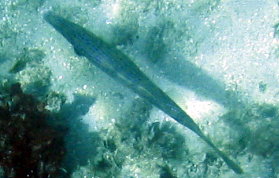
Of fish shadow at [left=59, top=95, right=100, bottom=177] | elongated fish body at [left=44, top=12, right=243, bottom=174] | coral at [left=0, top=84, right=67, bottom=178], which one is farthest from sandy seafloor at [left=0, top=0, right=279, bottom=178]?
elongated fish body at [left=44, top=12, right=243, bottom=174]

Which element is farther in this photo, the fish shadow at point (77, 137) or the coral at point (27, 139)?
the fish shadow at point (77, 137)

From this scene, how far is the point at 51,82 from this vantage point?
22.7 ft

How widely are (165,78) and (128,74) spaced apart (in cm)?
148

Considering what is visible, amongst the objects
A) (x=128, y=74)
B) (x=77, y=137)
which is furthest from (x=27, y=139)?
(x=128, y=74)

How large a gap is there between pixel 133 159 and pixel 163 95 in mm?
1601

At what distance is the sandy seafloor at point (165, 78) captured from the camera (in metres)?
6.25

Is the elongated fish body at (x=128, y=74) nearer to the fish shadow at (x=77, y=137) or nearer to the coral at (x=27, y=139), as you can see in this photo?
the fish shadow at (x=77, y=137)

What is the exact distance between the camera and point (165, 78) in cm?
688

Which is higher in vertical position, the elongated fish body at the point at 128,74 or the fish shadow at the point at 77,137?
the elongated fish body at the point at 128,74

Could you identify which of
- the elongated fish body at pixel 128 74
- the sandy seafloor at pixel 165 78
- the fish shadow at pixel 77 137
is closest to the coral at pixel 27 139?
the fish shadow at pixel 77 137

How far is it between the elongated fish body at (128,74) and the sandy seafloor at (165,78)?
0.90 meters

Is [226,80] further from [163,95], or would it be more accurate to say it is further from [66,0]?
[66,0]

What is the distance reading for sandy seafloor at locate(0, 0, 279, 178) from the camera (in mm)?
6246

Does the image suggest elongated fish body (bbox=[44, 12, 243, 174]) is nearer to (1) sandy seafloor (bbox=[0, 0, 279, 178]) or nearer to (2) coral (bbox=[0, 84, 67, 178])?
(1) sandy seafloor (bbox=[0, 0, 279, 178])
